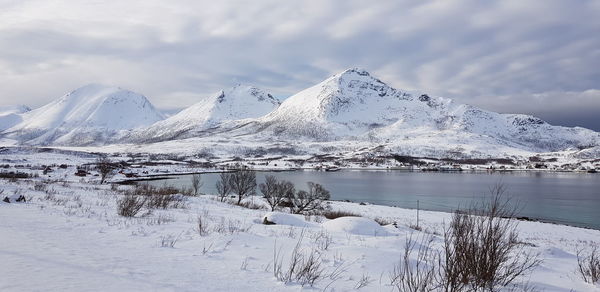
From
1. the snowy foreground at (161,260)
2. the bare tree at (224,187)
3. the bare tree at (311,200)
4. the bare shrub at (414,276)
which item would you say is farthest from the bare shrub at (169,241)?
the bare tree at (224,187)

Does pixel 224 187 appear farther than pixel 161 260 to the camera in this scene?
Yes

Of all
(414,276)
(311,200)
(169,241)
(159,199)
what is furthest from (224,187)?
(414,276)

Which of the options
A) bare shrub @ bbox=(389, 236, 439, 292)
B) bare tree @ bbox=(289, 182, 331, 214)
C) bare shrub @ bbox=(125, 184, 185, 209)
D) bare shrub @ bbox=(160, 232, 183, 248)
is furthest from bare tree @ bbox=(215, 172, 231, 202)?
bare shrub @ bbox=(389, 236, 439, 292)

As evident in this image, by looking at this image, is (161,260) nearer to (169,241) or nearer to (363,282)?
(169,241)

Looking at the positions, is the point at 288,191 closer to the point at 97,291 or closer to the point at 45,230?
the point at 45,230

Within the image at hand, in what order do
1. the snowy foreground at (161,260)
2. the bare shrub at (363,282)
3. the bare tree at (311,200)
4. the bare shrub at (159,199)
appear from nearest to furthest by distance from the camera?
the snowy foreground at (161,260), the bare shrub at (363,282), the bare shrub at (159,199), the bare tree at (311,200)

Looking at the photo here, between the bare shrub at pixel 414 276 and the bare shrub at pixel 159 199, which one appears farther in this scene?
the bare shrub at pixel 159 199

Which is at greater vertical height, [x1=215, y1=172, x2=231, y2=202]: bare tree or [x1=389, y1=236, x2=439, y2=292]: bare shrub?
[x1=389, y1=236, x2=439, y2=292]: bare shrub

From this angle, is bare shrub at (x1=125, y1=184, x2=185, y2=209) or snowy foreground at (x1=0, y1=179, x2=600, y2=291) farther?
bare shrub at (x1=125, y1=184, x2=185, y2=209)

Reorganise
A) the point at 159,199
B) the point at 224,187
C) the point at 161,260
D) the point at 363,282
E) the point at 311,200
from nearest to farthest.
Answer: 1. the point at 363,282
2. the point at 161,260
3. the point at 159,199
4. the point at 311,200
5. the point at 224,187

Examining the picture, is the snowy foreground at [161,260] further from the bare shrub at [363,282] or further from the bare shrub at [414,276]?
the bare shrub at [414,276]

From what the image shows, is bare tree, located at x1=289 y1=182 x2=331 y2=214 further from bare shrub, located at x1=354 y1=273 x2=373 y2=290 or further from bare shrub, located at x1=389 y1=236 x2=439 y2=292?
bare shrub, located at x1=354 y1=273 x2=373 y2=290

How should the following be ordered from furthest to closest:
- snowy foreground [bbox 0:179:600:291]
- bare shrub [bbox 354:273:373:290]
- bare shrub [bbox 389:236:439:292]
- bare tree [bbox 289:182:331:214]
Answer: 1. bare tree [bbox 289:182:331:214]
2. bare shrub [bbox 354:273:373:290]
3. snowy foreground [bbox 0:179:600:291]
4. bare shrub [bbox 389:236:439:292]

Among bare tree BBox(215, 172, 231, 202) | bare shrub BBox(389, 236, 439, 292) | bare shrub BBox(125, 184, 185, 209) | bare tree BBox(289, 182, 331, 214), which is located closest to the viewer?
bare shrub BBox(389, 236, 439, 292)
